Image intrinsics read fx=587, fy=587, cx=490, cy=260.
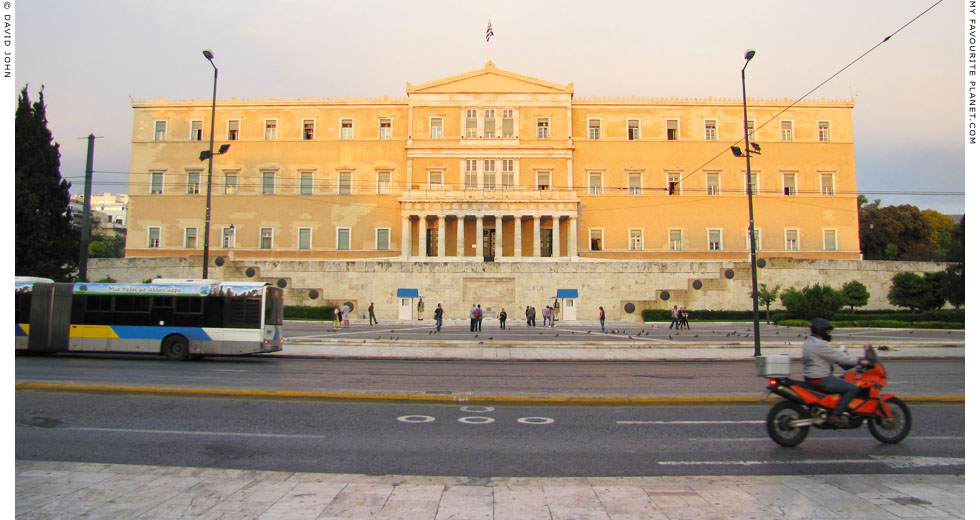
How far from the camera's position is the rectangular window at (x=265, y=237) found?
181 feet

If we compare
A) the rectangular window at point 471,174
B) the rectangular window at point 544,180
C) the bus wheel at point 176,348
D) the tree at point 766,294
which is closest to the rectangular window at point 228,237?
the rectangular window at point 471,174

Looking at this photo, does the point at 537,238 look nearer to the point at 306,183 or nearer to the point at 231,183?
the point at 306,183

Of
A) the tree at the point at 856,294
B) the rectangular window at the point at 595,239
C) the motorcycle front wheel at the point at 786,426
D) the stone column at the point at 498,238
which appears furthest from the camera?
the rectangular window at the point at 595,239

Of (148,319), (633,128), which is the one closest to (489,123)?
(633,128)

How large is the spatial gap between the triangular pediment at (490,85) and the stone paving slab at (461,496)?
5229 centimetres

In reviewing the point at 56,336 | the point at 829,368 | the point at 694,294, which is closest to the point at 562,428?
the point at 829,368

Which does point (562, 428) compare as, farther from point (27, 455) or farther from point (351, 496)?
point (27, 455)

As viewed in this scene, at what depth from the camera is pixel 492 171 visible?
181ft

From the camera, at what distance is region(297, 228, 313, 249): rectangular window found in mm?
55312

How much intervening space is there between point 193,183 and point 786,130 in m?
56.9

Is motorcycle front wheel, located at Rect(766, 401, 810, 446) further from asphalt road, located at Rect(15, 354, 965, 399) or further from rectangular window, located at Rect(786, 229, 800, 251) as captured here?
rectangular window, located at Rect(786, 229, 800, 251)

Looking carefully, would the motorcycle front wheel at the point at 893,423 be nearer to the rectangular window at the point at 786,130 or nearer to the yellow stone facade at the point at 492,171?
the yellow stone facade at the point at 492,171

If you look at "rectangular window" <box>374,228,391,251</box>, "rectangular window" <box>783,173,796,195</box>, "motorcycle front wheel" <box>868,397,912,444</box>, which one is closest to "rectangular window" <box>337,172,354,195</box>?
"rectangular window" <box>374,228,391,251</box>

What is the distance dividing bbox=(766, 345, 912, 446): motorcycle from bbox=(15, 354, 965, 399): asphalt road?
393 centimetres
